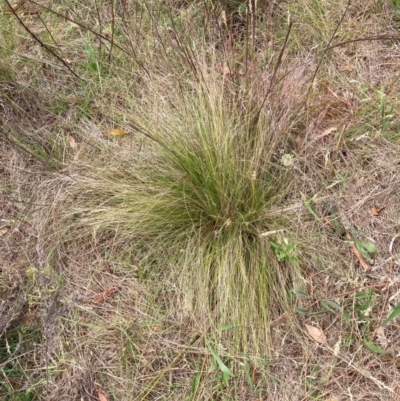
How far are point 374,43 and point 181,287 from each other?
1.48 metres

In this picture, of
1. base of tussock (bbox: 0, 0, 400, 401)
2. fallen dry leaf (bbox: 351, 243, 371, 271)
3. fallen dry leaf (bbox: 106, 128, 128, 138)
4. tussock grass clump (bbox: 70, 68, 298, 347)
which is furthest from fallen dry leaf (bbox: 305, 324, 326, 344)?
fallen dry leaf (bbox: 106, 128, 128, 138)

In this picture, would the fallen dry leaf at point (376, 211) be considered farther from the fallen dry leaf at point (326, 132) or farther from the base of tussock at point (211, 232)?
the fallen dry leaf at point (326, 132)

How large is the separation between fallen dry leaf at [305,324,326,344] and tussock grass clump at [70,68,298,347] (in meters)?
0.13

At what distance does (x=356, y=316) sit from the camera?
176 cm

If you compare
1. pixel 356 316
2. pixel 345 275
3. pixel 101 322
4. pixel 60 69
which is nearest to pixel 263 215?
pixel 345 275

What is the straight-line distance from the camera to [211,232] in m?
1.93

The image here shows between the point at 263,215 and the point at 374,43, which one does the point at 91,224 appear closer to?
the point at 263,215

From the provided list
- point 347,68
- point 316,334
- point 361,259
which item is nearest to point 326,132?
point 347,68

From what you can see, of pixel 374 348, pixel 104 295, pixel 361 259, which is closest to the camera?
pixel 374 348

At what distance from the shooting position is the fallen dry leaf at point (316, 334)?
1741 mm

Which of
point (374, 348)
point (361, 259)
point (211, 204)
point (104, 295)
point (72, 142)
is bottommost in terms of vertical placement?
point (374, 348)

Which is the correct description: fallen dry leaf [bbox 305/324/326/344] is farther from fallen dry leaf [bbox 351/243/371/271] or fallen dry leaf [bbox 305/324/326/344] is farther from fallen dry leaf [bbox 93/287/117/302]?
fallen dry leaf [bbox 93/287/117/302]

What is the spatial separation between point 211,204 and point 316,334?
61cm

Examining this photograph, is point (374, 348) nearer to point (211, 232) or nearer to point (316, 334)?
point (316, 334)
